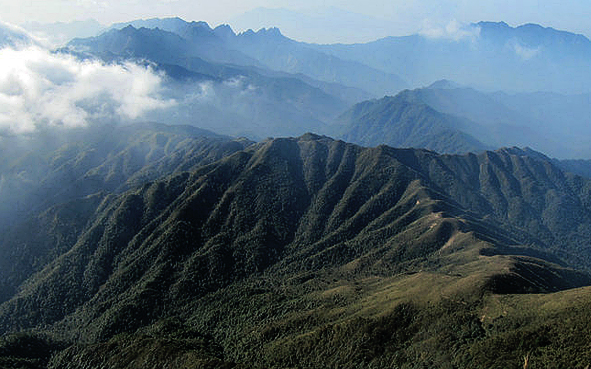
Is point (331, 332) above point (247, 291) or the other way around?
above

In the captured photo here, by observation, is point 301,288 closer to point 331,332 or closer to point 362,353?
point 331,332

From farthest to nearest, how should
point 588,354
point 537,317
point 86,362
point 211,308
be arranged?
point 211,308, point 86,362, point 537,317, point 588,354

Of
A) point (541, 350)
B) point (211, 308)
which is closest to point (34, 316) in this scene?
point (211, 308)

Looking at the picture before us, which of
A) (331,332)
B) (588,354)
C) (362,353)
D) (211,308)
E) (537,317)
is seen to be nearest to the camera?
(588,354)

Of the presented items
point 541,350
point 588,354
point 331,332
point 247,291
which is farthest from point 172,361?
point 588,354

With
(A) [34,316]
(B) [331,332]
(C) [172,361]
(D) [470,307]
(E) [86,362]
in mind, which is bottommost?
(A) [34,316]

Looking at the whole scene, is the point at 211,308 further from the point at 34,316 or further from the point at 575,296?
the point at 575,296

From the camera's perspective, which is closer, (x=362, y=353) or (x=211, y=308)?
(x=362, y=353)

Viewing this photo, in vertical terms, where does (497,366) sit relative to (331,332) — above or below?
above

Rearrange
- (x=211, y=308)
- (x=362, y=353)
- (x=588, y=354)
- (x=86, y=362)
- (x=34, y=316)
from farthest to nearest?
(x=34, y=316) < (x=211, y=308) < (x=86, y=362) < (x=362, y=353) < (x=588, y=354)
